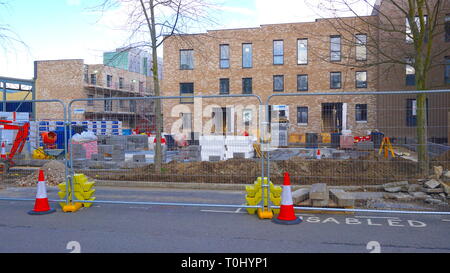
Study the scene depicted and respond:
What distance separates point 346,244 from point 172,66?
35.4 metres

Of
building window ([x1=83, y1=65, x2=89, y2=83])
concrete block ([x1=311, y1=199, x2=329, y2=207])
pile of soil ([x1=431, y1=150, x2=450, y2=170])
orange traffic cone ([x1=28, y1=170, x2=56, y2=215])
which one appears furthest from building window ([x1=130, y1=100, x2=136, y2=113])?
building window ([x1=83, y1=65, x2=89, y2=83])

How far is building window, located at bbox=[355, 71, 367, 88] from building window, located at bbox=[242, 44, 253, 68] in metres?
10.4

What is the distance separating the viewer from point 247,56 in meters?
37.7

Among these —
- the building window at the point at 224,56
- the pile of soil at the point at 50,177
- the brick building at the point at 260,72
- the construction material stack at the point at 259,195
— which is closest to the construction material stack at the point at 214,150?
the construction material stack at the point at 259,195

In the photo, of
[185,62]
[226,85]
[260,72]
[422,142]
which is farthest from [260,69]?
[422,142]

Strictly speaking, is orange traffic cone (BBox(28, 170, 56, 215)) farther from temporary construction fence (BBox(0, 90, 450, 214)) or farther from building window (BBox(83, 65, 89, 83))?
building window (BBox(83, 65, 89, 83))

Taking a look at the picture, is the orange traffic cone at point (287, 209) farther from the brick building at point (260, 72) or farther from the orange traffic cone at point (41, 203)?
the brick building at point (260, 72)

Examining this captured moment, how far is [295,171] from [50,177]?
8.41 m

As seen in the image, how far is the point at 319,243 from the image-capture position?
225 inches

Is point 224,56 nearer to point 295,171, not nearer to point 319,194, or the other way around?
point 295,171

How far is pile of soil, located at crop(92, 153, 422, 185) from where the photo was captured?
32.2ft

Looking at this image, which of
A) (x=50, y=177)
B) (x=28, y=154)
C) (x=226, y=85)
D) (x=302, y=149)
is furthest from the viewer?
(x=226, y=85)
